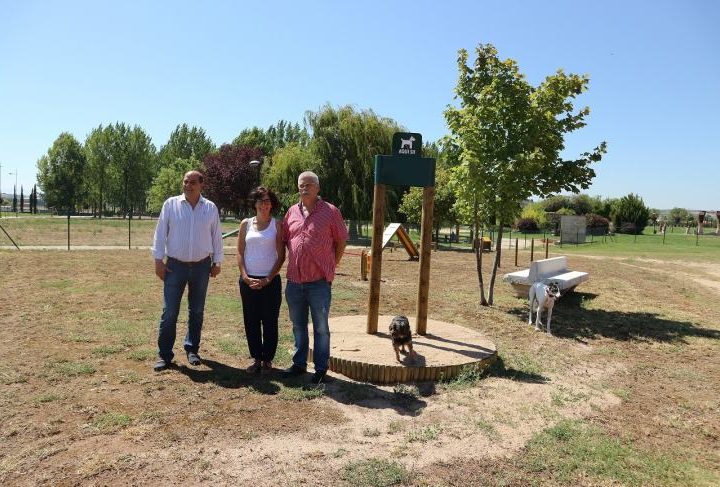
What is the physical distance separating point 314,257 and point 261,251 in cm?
57

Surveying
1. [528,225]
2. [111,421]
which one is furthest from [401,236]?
[528,225]

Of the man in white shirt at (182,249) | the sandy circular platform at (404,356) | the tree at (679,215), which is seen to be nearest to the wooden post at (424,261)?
the sandy circular platform at (404,356)

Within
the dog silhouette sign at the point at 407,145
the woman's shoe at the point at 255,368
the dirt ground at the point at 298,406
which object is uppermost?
the dog silhouette sign at the point at 407,145

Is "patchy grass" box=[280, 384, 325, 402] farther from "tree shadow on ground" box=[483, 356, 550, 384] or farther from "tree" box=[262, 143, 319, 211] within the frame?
"tree" box=[262, 143, 319, 211]

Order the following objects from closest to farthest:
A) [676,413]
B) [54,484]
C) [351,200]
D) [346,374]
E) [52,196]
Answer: [54,484], [676,413], [346,374], [351,200], [52,196]

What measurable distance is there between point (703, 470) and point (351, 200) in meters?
26.8

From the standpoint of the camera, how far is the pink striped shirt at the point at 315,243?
485cm

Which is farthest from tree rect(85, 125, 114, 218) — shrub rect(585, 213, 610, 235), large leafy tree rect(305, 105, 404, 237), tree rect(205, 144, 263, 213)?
shrub rect(585, 213, 610, 235)

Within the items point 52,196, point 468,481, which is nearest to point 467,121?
point 468,481

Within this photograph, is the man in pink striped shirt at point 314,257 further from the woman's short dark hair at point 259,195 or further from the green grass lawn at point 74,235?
the green grass lawn at point 74,235

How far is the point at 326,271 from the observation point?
4.88m

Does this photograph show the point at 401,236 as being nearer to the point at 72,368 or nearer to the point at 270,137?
the point at 72,368

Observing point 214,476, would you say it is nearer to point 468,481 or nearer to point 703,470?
point 468,481

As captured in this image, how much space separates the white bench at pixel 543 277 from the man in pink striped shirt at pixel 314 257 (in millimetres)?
6329
